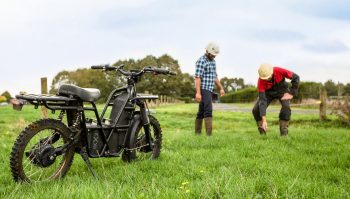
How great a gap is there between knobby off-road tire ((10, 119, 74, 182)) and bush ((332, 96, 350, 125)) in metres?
14.9

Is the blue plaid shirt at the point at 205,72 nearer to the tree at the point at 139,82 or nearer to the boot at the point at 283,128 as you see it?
the boot at the point at 283,128

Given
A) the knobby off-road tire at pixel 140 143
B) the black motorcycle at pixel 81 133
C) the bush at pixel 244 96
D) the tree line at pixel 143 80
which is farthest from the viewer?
the tree line at pixel 143 80

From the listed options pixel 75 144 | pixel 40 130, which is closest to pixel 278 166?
pixel 75 144

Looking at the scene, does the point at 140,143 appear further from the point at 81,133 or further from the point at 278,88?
the point at 278,88

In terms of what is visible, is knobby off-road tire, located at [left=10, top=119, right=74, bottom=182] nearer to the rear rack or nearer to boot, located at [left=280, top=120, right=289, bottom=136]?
the rear rack

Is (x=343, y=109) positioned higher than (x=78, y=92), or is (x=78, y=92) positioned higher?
(x=78, y=92)

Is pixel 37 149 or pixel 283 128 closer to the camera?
pixel 37 149

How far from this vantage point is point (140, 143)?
6500 millimetres

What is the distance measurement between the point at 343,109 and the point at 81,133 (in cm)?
1479

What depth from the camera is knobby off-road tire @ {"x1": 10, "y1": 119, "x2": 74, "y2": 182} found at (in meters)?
4.61

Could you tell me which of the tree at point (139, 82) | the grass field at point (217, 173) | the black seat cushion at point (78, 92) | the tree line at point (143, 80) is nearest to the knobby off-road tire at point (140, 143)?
the grass field at point (217, 173)

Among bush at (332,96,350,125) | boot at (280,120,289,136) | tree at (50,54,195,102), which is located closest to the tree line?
tree at (50,54,195,102)

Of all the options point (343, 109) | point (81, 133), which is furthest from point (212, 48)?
point (343, 109)

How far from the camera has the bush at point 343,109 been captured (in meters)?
17.5
